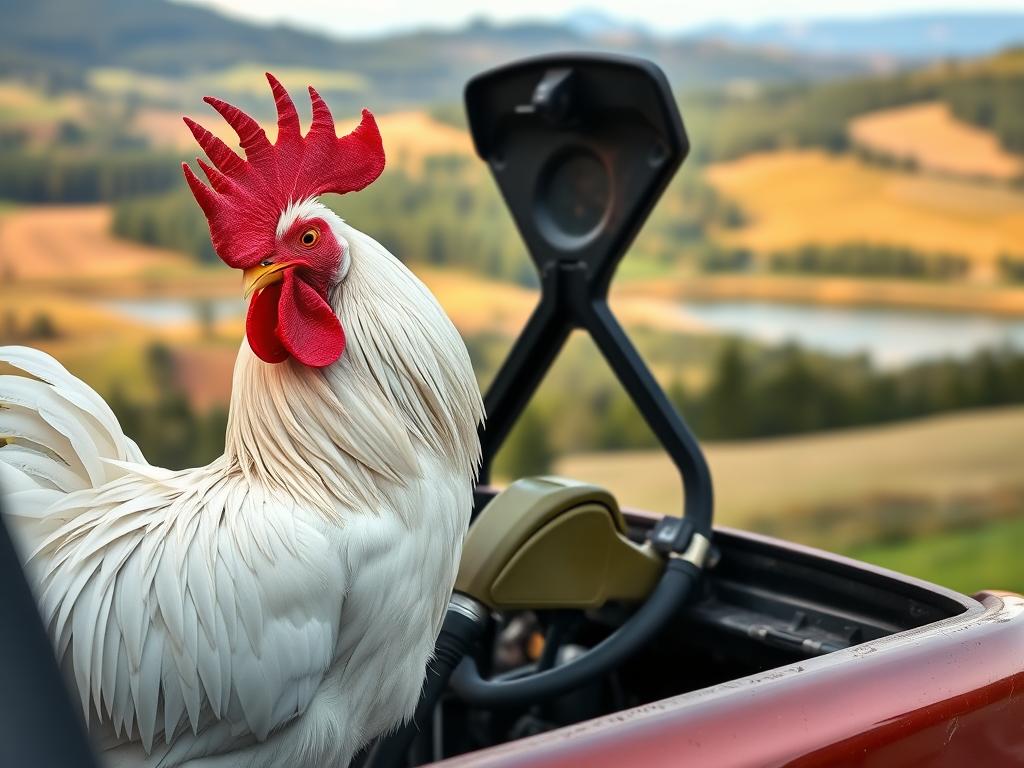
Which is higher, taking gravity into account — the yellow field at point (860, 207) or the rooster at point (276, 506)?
the rooster at point (276, 506)

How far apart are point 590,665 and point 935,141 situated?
26.1 feet

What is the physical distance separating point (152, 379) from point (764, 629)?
222 inches

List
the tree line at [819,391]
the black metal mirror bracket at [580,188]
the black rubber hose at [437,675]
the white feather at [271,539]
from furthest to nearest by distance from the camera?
the tree line at [819,391] < the black metal mirror bracket at [580,188] < the black rubber hose at [437,675] < the white feather at [271,539]

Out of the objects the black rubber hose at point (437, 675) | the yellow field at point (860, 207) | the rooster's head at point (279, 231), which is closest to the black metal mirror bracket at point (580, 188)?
the black rubber hose at point (437, 675)

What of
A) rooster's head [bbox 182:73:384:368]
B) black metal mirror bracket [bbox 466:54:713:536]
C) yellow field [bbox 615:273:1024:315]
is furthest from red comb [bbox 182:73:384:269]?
yellow field [bbox 615:273:1024:315]

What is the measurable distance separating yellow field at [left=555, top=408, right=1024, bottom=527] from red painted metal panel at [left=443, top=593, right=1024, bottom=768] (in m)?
6.69

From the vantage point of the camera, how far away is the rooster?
5.20 feet

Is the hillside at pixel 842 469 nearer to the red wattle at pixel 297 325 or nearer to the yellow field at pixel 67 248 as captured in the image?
the yellow field at pixel 67 248

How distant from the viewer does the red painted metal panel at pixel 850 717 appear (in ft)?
4.46

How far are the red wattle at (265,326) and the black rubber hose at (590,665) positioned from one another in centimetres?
85

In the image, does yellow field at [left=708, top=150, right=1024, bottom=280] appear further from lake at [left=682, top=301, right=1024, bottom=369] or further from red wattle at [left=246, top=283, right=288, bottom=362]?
red wattle at [left=246, top=283, right=288, bottom=362]

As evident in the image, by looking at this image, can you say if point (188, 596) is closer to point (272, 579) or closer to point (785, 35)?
point (272, 579)

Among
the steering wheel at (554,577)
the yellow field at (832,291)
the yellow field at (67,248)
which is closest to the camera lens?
the steering wheel at (554,577)

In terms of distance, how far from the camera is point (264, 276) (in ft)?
5.77
